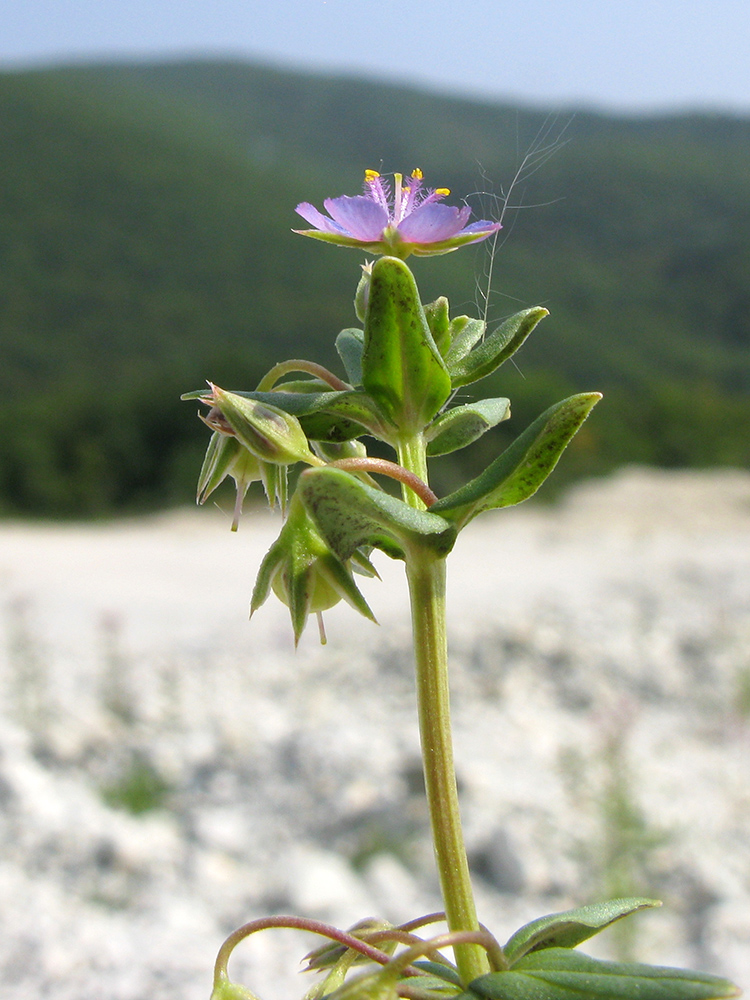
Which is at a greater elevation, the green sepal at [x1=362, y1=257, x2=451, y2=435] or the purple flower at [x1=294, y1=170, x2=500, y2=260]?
the purple flower at [x1=294, y1=170, x2=500, y2=260]

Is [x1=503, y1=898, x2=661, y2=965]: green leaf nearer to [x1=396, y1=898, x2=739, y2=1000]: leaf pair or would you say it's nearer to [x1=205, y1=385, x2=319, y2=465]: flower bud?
[x1=396, y1=898, x2=739, y2=1000]: leaf pair

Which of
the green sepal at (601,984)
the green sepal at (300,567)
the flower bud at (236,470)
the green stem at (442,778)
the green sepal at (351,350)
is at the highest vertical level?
the green sepal at (351,350)

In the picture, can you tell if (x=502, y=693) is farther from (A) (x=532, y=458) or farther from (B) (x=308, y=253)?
(B) (x=308, y=253)

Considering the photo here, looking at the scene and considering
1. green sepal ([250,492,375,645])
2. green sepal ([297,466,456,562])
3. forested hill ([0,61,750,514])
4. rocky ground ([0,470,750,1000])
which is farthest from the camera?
forested hill ([0,61,750,514])

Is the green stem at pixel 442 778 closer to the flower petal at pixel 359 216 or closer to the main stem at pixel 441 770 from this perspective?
the main stem at pixel 441 770

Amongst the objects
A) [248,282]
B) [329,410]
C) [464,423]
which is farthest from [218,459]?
[248,282]

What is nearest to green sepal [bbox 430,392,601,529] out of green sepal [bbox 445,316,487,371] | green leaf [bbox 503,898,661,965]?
green sepal [bbox 445,316,487,371]

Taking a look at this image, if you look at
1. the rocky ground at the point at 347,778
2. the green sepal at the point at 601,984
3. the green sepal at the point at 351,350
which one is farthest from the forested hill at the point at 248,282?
the green sepal at the point at 601,984
